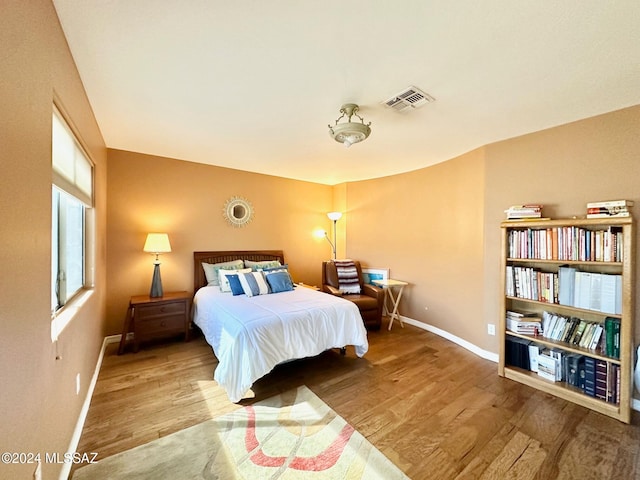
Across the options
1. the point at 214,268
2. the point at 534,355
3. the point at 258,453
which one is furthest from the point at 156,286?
the point at 534,355

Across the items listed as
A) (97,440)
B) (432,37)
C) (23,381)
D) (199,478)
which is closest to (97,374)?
(97,440)

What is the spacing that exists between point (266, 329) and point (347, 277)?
2.16 meters

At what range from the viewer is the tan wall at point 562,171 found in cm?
210

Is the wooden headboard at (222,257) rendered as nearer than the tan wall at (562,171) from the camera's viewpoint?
No

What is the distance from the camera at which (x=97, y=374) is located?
8.10 ft

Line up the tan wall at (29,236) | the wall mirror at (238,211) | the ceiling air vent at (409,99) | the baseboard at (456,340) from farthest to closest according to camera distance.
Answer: the wall mirror at (238,211) < the baseboard at (456,340) < the ceiling air vent at (409,99) < the tan wall at (29,236)

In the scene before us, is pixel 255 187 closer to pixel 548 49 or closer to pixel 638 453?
pixel 548 49

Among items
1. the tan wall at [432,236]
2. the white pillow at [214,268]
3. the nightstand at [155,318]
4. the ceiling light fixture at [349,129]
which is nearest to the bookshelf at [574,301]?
the tan wall at [432,236]

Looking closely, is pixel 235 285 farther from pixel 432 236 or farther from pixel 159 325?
pixel 432 236

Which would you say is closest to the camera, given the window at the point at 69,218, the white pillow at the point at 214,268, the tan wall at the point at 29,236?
the tan wall at the point at 29,236

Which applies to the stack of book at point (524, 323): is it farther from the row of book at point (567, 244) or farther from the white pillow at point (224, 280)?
the white pillow at point (224, 280)

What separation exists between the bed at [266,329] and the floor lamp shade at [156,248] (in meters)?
0.52

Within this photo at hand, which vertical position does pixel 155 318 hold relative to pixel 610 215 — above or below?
below

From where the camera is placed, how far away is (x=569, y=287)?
2240mm
